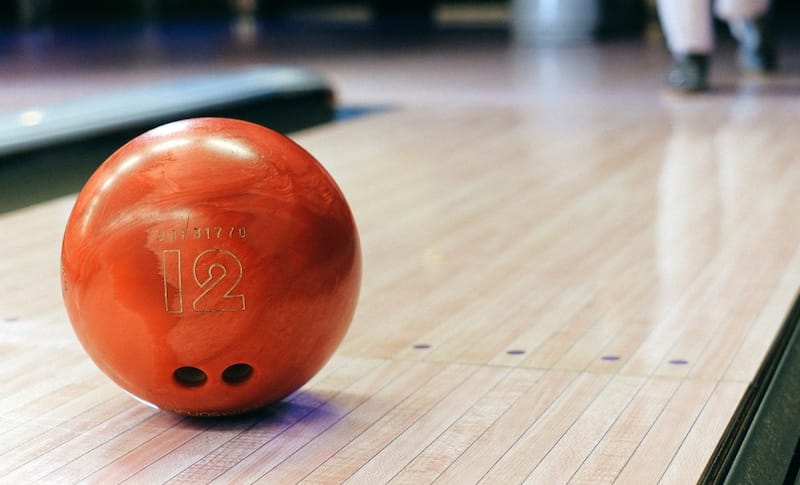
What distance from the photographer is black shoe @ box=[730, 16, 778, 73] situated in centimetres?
641

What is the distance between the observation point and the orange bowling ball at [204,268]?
1781 mm

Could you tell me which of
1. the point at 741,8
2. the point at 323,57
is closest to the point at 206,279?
the point at 741,8

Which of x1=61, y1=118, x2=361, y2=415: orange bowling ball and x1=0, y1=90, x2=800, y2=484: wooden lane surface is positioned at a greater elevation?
x1=61, y1=118, x2=361, y2=415: orange bowling ball

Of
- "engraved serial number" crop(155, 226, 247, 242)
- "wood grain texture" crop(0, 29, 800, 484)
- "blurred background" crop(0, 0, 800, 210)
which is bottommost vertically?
"blurred background" crop(0, 0, 800, 210)

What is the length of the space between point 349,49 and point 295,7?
647cm

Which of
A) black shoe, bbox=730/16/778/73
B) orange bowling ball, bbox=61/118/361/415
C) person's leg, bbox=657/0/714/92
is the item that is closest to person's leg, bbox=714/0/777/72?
black shoe, bbox=730/16/778/73

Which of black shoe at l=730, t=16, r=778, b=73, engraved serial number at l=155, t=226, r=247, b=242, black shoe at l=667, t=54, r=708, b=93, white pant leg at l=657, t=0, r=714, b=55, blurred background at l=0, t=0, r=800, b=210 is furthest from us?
black shoe at l=730, t=16, r=778, b=73

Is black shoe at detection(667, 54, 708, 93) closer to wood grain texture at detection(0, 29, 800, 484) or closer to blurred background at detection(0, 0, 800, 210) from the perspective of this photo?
blurred background at detection(0, 0, 800, 210)

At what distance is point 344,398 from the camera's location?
2059mm

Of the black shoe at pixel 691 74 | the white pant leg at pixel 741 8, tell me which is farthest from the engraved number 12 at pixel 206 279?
the white pant leg at pixel 741 8

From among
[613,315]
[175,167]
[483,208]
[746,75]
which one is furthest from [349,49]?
[175,167]

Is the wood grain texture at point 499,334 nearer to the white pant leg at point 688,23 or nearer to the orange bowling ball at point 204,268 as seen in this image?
the orange bowling ball at point 204,268

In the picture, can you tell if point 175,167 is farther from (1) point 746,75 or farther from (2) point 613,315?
(1) point 746,75

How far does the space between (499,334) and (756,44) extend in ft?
15.4
